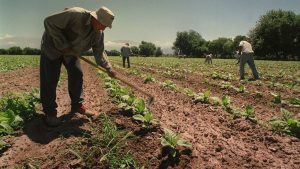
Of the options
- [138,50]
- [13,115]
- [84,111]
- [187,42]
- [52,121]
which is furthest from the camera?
[187,42]

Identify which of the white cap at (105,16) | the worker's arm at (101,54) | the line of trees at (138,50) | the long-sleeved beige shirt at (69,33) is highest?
the white cap at (105,16)

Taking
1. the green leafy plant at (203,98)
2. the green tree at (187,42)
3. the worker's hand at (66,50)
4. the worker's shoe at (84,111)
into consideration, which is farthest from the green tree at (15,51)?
the worker's hand at (66,50)

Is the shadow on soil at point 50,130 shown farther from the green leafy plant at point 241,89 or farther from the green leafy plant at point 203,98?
the green leafy plant at point 241,89

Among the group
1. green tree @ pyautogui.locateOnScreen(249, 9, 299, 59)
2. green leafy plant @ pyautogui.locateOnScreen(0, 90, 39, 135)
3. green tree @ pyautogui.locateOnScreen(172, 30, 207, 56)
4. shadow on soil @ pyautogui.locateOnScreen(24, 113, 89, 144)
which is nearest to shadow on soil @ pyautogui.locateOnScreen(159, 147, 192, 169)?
shadow on soil @ pyautogui.locateOnScreen(24, 113, 89, 144)

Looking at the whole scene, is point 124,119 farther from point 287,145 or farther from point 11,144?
point 287,145

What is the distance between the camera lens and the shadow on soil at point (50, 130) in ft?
15.8

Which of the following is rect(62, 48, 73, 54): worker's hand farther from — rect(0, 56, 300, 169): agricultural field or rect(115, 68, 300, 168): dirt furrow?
rect(115, 68, 300, 168): dirt furrow

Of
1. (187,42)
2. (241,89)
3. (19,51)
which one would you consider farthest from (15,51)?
(241,89)

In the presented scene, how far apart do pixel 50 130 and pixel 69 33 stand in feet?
5.07

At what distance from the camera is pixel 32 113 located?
5.65 meters

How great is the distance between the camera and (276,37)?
61625 millimetres

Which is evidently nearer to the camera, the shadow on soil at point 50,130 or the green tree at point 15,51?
the shadow on soil at point 50,130

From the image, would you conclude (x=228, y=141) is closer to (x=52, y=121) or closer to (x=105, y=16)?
(x=105, y=16)

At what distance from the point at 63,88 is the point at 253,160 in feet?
23.0
